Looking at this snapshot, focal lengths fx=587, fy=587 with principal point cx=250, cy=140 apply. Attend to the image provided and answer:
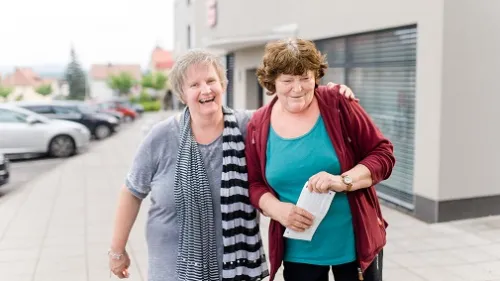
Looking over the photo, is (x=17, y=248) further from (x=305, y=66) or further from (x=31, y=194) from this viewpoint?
(x=305, y=66)

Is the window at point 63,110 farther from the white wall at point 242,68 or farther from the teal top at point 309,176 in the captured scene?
the teal top at point 309,176

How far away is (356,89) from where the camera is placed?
9438mm

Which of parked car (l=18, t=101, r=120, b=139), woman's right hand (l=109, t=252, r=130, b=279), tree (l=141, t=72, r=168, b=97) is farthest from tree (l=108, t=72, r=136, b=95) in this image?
woman's right hand (l=109, t=252, r=130, b=279)

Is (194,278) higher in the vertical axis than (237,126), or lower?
lower

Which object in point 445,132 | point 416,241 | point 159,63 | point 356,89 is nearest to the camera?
point 416,241

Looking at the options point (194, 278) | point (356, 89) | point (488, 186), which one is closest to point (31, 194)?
point (356, 89)

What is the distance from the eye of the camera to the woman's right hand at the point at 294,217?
2.42 meters

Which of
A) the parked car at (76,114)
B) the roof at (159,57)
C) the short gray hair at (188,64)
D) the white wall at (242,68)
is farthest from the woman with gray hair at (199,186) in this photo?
the roof at (159,57)

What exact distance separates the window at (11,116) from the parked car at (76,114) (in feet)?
8.83

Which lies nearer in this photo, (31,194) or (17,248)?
(17,248)

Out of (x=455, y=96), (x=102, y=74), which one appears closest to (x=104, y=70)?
(x=102, y=74)

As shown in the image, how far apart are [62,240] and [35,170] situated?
7.43m

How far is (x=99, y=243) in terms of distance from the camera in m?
6.64

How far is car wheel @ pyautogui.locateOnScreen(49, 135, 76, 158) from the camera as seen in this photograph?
15.8 meters
